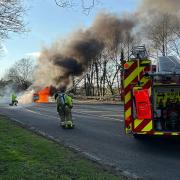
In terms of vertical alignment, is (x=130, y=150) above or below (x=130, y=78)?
below

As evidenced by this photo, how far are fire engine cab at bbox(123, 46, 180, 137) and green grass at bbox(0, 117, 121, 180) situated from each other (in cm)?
171

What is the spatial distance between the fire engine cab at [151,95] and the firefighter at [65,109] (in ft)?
17.6

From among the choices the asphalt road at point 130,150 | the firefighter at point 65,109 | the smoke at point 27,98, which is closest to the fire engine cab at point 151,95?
the asphalt road at point 130,150

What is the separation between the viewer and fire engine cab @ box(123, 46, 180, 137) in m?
9.62

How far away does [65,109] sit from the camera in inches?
615

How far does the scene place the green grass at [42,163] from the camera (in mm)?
6629

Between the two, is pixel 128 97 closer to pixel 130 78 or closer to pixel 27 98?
pixel 130 78

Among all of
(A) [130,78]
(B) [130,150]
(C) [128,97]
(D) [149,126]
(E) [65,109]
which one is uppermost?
(A) [130,78]

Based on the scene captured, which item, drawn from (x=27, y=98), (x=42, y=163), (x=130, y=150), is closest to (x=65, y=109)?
(x=130, y=150)

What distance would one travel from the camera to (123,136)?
12070mm

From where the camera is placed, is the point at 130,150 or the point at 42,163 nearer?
the point at 42,163

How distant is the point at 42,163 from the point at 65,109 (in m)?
8.06

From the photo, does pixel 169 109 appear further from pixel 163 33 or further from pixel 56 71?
pixel 163 33

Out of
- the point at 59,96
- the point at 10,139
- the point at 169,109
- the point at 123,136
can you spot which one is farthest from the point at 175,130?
the point at 59,96
